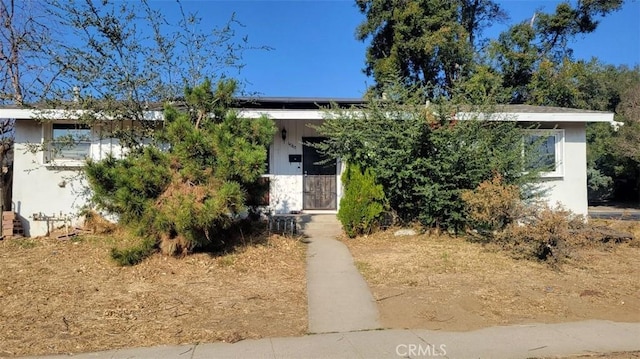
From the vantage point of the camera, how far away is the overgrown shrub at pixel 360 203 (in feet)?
32.0

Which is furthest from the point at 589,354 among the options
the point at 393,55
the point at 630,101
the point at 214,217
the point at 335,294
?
the point at 630,101

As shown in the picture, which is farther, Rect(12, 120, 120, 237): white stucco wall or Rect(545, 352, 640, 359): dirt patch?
Rect(12, 120, 120, 237): white stucco wall

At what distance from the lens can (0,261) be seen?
820cm

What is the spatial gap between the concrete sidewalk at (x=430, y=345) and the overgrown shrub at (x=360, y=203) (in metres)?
4.75

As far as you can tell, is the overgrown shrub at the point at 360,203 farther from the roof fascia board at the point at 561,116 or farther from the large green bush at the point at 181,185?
the roof fascia board at the point at 561,116

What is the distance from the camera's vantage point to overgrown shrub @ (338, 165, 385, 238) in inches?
384

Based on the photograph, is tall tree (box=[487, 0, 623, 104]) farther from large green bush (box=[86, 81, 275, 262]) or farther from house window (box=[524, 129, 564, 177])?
large green bush (box=[86, 81, 275, 262])

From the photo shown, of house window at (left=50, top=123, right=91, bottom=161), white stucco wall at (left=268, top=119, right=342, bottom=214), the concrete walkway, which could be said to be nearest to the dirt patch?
the concrete walkway

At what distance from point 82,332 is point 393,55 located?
Answer: 23004 millimetres

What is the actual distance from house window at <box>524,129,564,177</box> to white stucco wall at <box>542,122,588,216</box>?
0.10 m

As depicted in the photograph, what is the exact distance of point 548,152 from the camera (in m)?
12.5

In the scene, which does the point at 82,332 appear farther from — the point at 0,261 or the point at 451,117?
the point at 451,117

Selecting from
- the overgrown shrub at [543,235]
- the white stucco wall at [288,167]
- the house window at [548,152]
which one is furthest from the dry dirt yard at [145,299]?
the house window at [548,152]

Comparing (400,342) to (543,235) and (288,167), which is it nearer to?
(543,235)
